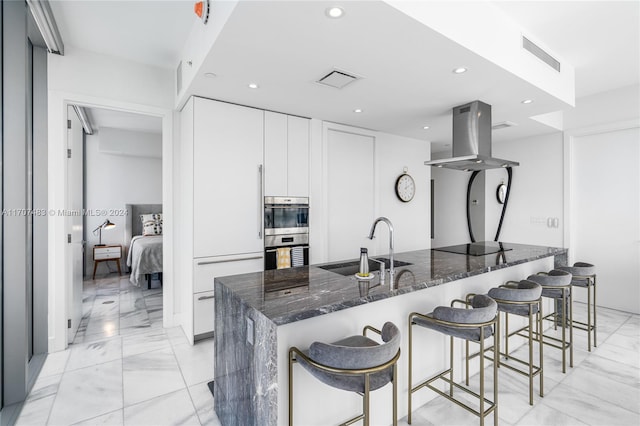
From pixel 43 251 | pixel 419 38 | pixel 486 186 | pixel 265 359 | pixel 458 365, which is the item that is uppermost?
pixel 419 38

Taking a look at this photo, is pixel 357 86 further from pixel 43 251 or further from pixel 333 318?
pixel 43 251

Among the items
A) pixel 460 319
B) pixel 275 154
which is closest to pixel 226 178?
pixel 275 154

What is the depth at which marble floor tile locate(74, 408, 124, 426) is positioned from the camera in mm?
1896

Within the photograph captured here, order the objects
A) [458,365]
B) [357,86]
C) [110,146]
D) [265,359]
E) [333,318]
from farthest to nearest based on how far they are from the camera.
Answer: [110,146], [357,86], [458,365], [333,318], [265,359]

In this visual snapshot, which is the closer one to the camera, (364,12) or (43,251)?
(364,12)

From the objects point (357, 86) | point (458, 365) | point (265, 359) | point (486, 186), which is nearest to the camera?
point (265, 359)

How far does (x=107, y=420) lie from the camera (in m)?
1.93

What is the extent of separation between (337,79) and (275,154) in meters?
1.14

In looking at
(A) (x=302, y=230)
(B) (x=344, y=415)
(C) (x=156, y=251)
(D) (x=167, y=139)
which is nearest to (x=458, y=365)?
(B) (x=344, y=415)

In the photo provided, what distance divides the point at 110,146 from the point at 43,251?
3.74 metres

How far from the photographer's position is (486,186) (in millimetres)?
5352

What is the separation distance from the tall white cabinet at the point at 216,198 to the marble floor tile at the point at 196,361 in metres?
0.12

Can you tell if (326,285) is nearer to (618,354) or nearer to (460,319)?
(460,319)

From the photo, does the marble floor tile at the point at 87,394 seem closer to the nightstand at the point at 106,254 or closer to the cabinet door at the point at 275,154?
the cabinet door at the point at 275,154
